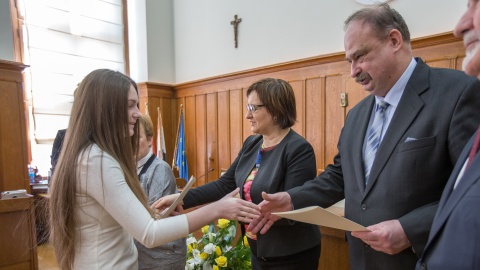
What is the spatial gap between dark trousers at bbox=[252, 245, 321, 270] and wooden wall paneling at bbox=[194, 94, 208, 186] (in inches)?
160

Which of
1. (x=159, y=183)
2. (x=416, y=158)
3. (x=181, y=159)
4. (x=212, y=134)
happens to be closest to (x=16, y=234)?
(x=159, y=183)

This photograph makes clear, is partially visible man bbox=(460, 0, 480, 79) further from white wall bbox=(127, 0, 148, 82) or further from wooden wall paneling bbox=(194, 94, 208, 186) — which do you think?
white wall bbox=(127, 0, 148, 82)

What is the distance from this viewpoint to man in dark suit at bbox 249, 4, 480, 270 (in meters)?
0.94

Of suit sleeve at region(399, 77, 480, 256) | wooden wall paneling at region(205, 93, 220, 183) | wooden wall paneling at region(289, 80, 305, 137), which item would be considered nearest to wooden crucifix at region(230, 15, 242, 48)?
wooden wall paneling at region(205, 93, 220, 183)

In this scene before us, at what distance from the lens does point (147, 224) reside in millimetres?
1047

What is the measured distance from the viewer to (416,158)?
3.24 ft

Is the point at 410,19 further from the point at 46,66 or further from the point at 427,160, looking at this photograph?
the point at 46,66

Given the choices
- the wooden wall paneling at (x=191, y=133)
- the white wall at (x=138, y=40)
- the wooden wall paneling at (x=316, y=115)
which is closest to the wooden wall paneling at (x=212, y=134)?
the wooden wall paneling at (x=191, y=133)

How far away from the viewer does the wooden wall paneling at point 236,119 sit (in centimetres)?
493

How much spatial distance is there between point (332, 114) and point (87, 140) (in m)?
3.29

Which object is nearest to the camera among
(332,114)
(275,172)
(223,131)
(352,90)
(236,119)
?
(275,172)

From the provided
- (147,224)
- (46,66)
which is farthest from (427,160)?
(46,66)

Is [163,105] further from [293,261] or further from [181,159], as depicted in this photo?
[293,261]

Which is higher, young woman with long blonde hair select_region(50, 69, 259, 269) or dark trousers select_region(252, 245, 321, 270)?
young woman with long blonde hair select_region(50, 69, 259, 269)
